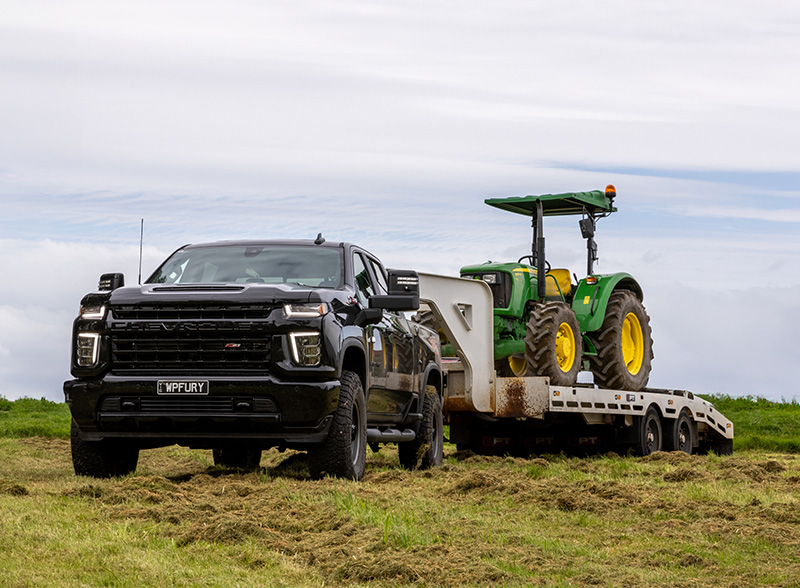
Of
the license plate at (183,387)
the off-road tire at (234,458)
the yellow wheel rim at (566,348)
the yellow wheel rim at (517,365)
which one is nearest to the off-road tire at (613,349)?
the yellow wheel rim at (566,348)

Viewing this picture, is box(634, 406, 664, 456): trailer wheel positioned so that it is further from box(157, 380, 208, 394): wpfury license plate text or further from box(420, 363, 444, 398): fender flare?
box(157, 380, 208, 394): wpfury license plate text

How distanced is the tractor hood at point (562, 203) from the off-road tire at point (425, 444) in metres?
4.48

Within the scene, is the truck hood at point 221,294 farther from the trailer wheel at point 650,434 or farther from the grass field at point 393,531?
the trailer wheel at point 650,434

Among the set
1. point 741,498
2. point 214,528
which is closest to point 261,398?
point 214,528

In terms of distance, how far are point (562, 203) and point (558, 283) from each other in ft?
3.82

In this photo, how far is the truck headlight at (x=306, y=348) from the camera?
Result: 9.19m

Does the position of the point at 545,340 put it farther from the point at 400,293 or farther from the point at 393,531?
the point at 393,531

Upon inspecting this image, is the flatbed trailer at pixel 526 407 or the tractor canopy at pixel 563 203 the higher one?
the tractor canopy at pixel 563 203

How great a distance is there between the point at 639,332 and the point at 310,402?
29.8 feet

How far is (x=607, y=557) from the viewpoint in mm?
6758

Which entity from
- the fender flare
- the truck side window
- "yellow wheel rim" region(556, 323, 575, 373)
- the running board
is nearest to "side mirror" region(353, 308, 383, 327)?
the truck side window

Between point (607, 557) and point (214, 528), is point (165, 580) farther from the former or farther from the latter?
point (607, 557)

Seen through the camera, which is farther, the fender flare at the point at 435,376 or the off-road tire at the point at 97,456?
the fender flare at the point at 435,376

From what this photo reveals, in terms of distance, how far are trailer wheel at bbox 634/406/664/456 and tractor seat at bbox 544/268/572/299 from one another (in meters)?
2.06
